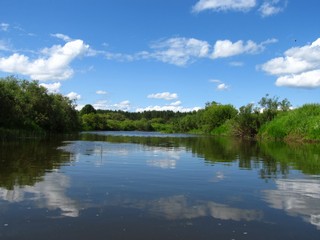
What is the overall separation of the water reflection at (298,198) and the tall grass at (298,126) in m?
45.4

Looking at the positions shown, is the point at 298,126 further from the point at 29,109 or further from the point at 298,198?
the point at 298,198

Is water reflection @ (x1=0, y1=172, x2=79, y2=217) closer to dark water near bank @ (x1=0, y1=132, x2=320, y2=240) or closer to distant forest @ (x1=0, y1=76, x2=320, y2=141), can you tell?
dark water near bank @ (x1=0, y1=132, x2=320, y2=240)

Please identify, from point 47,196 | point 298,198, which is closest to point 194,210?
point 298,198

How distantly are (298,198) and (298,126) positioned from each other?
53.7m

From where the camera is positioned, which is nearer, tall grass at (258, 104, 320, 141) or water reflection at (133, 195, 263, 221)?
water reflection at (133, 195, 263, 221)

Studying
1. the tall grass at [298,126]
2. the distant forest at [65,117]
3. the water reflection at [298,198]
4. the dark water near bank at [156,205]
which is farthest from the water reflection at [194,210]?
the tall grass at [298,126]

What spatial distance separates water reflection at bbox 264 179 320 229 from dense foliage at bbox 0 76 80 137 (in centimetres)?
4785

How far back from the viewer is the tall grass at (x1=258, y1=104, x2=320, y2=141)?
5959 centimetres

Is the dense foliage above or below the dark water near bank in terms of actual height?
above

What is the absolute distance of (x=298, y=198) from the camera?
516 inches

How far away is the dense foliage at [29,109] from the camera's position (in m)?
57.1

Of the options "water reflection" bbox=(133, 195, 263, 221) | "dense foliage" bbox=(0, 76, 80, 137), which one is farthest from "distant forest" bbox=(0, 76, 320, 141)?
"water reflection" bbox=(133, 195, 263, 221)

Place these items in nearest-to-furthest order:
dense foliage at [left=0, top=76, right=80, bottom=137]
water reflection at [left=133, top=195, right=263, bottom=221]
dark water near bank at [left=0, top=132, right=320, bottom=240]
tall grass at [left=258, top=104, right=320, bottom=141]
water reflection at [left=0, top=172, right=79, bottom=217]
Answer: dark water near bank at [left=0, top=132, right=320, bottom=240] → water reflection at [left=133, top=195, right=263, bottom=221] → water reflection at [left=0, top=172, right=79, bottom=217] → dense foliage at [left=0, top=76, right=80, bottom=137] → tall grass at [left=258, top=104, right=320, bottom=141]

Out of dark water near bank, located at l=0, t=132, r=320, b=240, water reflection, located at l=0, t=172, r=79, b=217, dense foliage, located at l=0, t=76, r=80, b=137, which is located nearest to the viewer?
dark water near bank, located at l=0, t=132, r=320, b=240
